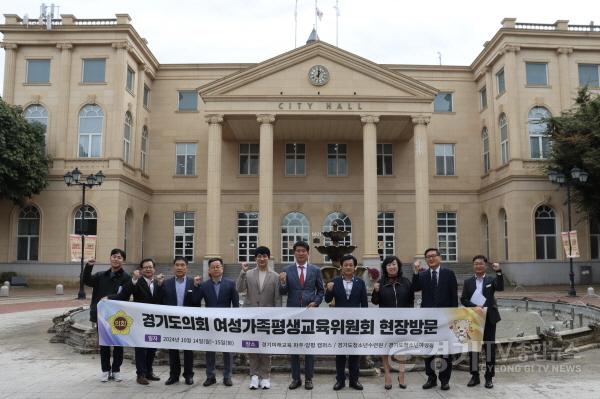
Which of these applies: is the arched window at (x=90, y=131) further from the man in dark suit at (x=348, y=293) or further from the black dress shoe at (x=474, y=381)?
the black dress shoe at (x=474, y=381)

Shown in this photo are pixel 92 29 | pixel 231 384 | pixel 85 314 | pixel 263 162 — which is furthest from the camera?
pixel 92 29

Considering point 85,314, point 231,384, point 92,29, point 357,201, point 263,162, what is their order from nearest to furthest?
1. point 231,384
2. point 85,314
3. point 263,162
4. point 92,29
5. point 357,201

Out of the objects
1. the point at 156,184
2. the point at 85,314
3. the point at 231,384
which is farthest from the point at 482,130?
the point at 231,384

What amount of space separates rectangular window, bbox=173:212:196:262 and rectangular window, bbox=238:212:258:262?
3.22 meters

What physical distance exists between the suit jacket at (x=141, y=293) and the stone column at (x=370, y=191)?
815 inches

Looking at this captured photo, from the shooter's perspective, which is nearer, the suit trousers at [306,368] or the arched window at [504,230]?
the suit trousers at [306,368]

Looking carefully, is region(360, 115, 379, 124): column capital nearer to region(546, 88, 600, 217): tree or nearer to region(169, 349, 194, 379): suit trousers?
region(546, 88, 600, 217): tree

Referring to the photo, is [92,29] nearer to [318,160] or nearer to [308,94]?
[308,94]

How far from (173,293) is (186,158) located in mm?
28980

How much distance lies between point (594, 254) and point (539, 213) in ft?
13.6

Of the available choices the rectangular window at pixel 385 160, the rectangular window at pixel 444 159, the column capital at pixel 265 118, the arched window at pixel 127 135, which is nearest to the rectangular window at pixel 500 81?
the rectangular window at pixel 444 159

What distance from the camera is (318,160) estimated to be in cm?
3588

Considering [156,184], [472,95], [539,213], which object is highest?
[472,95]

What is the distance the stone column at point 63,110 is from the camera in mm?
31031
